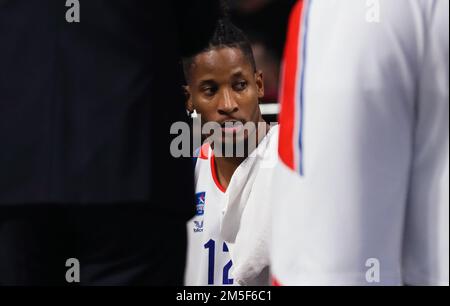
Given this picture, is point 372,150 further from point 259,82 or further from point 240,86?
point 259,82

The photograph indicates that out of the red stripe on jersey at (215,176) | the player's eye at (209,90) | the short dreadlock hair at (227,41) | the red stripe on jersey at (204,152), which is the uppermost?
the short dreadlock hair at (227,41)

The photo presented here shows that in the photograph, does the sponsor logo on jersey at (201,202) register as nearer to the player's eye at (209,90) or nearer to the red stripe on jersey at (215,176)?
the red stripe on jersey at (215,176)

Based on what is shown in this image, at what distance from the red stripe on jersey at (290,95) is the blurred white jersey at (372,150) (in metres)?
0.03

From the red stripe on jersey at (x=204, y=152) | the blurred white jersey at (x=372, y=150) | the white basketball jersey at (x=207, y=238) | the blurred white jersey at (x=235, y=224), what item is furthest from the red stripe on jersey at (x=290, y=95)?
the red stripe on jersey at (x=204, y=152)

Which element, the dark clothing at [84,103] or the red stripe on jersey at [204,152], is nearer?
the dark clothing at [84,103]

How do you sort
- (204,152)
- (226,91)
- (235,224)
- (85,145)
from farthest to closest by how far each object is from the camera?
(204,152)
(226,91)
(235,224)
(85,145)

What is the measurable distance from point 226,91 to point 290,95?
1.71 metres

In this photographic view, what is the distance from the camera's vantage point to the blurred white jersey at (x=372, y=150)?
1.14 metres

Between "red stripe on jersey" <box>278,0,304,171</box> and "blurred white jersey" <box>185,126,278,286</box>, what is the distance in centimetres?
139

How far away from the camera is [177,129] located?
1632 mm

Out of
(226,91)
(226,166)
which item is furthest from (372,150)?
(226,166)

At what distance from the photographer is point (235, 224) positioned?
283 centimetres

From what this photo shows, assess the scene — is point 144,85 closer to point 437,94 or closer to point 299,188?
point 299,188

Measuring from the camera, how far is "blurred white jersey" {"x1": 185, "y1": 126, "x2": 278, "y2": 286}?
2.62m
